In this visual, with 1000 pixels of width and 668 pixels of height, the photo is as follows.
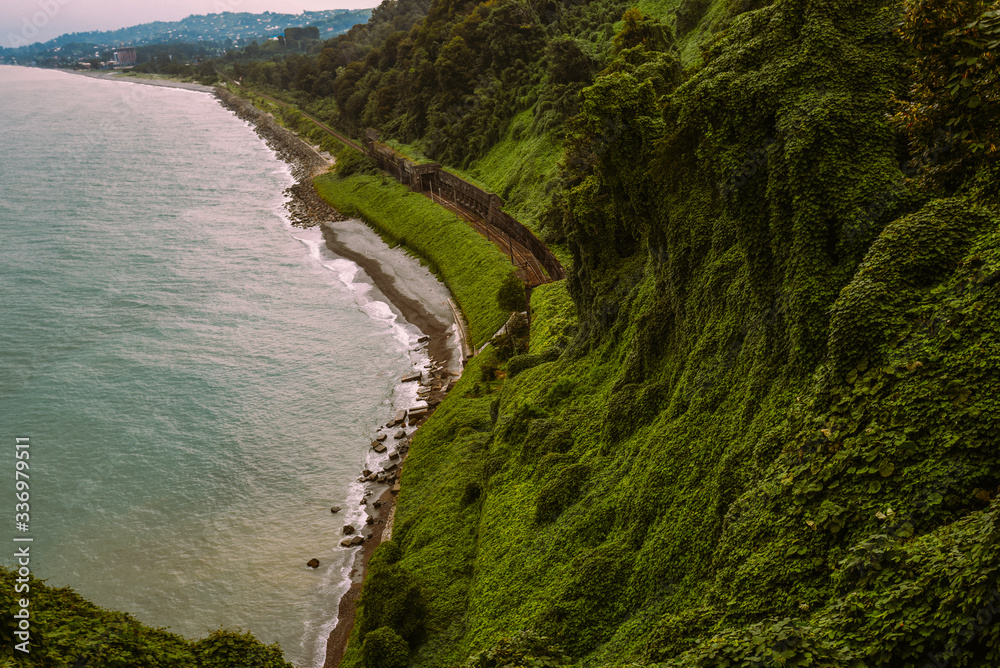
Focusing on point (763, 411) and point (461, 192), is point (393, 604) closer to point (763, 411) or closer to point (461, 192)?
point (763, 411)

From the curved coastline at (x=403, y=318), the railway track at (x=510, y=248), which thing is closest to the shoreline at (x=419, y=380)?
the curved coastline at (x=403, y=318)

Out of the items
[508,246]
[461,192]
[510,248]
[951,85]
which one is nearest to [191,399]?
[510,248]

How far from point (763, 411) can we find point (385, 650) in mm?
16955

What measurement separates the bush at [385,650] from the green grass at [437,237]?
29.7 metres

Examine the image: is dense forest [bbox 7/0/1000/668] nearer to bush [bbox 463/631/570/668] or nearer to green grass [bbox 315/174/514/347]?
bush [bbox 463/631/570/668]

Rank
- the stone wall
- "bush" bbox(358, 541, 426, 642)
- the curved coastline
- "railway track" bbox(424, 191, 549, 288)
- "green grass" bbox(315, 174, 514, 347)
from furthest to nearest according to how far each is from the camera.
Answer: the stone wall, "railway track" bbox(424, 191, 549, 288), "green grass" bbox(315, 174, 514, 347), the curved coastline, "bush" bbox(358, 541, 426, 642)

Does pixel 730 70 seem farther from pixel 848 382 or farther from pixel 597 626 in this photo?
pixel 597 626

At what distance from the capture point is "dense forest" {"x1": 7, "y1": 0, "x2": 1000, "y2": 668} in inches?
506

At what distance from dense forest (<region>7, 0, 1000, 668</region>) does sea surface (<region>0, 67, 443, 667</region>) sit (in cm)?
816

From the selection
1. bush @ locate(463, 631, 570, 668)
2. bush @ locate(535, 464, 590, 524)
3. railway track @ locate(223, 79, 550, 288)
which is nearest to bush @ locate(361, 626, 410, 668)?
bush @ locate(463, 631, 570, 668)

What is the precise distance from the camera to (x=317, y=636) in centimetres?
3089

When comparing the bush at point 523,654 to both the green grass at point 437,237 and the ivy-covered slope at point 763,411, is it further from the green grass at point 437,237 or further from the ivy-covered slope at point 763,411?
the green grass at point 437,237

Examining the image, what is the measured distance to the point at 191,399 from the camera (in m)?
50.7

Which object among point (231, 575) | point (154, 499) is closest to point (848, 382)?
point (231, 575)
